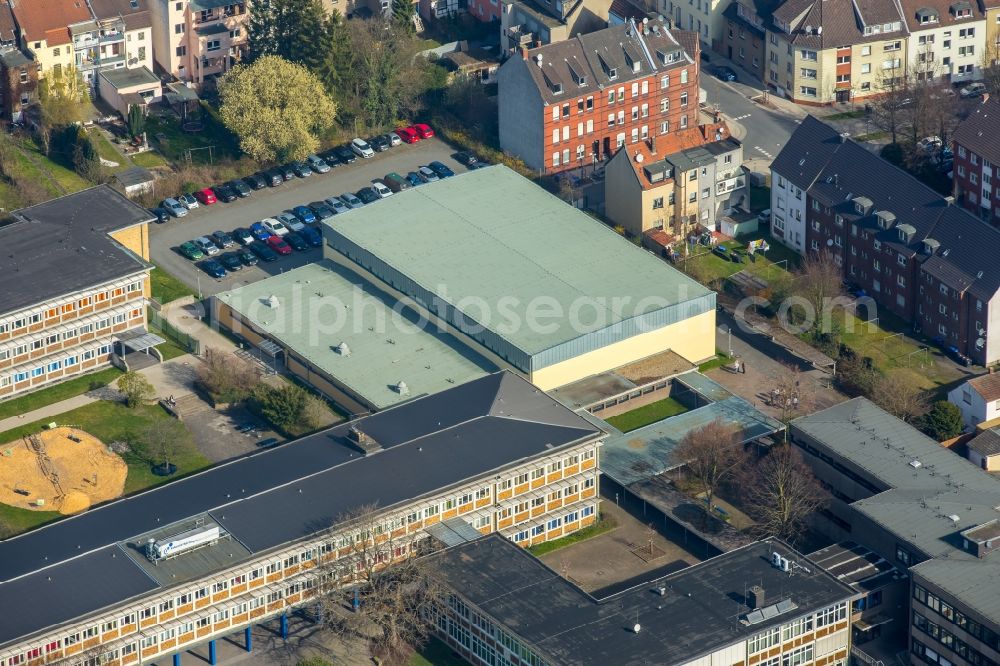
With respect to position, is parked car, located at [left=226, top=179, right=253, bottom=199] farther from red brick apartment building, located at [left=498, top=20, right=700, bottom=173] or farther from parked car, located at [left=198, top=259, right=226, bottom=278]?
red brick apartment building, located at [left=498, top=20, right=700, bottom=173]

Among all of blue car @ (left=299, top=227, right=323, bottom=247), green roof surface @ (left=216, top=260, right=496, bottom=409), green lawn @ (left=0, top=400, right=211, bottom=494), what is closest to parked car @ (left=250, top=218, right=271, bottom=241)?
blue car @ (left=299, top=227, right=323, bottom=247)

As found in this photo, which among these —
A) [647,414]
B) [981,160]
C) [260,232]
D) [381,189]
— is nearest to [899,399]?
[647,414]

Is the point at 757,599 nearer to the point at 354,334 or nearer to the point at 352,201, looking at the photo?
the point at 354,334

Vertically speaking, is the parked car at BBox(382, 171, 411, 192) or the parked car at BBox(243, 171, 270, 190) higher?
the parked car at BBox(382, 171, 411, 192)

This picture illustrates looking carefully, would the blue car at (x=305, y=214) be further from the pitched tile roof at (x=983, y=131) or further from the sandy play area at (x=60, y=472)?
the pitched tile roof at (x=983, y=131)

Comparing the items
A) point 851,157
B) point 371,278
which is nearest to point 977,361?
point 851,157
